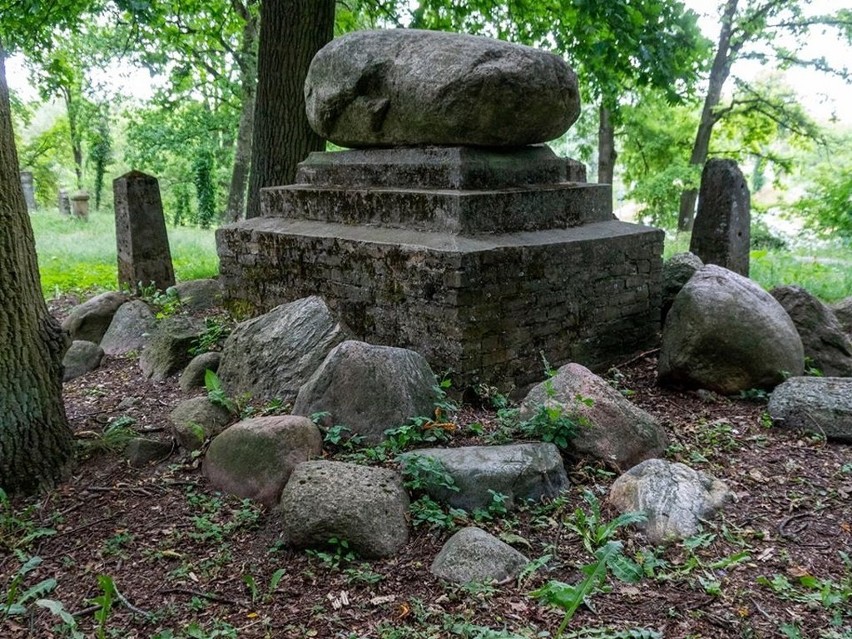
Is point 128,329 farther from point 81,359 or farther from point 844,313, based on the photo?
point 844,313

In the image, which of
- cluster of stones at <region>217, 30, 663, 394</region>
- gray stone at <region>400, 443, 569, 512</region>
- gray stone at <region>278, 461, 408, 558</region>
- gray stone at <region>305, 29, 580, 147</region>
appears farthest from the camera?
gray stone at <region>305, 29, 580, 147</region>

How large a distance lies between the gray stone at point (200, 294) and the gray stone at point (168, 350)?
5.25 feet

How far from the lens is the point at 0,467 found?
3754 mm

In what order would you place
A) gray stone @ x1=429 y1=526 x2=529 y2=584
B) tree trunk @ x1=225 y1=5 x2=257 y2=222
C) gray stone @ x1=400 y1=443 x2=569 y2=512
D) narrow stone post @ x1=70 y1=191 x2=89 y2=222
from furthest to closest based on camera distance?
narrow stone post @ x1=70 y1=191 x2=89 y2=222 < tree trunk @ x1=225 y1=5 x2=257 y2=222 < gray stone @ x1=400 y1=443 x2=569 y2=512 < gray stone @ x1=429 y1=526 x2=529 y2=584

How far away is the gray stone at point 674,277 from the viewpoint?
6.52 m

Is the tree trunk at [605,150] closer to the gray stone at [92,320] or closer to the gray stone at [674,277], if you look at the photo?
the gray stone at [674,277]

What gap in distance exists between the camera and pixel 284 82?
7977mm

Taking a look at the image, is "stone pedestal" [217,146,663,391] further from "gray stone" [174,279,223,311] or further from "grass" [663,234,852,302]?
"grass" [663,234,852,302]

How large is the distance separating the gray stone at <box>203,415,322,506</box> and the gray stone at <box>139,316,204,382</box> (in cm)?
210

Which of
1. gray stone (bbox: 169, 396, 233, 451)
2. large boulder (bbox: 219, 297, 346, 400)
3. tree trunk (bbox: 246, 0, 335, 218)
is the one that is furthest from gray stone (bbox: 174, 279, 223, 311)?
gray stone (bbox: 169, 396, 233, 451)

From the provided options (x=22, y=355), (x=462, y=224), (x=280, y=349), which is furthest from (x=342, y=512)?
(x=462, y=224)

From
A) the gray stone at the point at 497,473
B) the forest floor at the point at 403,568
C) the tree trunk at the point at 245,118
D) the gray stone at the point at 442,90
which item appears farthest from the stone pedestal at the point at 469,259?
the tree trunk at the point at 245,118

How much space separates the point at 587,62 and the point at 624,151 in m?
13.5

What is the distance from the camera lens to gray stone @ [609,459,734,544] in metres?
3.51
